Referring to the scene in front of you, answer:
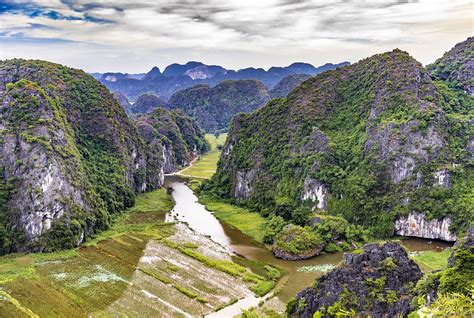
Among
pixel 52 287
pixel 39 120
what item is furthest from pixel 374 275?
pixel 39 120

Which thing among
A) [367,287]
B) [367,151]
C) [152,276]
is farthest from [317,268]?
[367,151]

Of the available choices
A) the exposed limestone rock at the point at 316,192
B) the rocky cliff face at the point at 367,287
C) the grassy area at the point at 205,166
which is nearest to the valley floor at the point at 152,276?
the rocky cliff face at the point at 367,287

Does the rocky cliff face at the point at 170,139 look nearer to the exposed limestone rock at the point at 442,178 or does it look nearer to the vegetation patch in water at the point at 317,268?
the vegetation patch in water at the point at 317,268

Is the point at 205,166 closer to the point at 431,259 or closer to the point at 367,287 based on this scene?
the point at 431,259

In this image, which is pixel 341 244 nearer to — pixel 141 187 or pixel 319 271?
pixel 319 271

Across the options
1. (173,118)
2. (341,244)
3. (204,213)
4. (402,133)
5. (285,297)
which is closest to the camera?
(285,297)

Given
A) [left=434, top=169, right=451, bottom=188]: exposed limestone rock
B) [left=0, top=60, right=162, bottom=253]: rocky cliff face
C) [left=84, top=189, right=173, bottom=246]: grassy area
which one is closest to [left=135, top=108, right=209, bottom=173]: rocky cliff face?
[left=84, top=189, right=173, bottom=246]: grassy area
